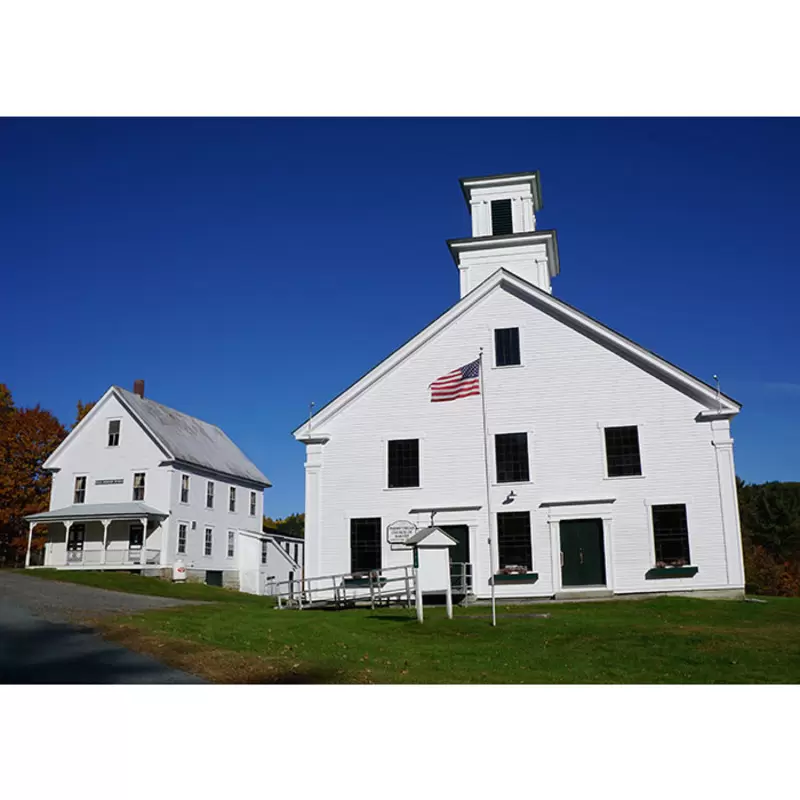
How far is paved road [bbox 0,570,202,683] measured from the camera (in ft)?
38.2

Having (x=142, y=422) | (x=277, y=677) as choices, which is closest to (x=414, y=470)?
(x=277, y=677)

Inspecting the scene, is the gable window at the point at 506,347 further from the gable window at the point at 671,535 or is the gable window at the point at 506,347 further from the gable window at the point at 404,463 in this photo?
the gable window at the point at 671,535

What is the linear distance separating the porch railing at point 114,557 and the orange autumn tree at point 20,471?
672 centimetres

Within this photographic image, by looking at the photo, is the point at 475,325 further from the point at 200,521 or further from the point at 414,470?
the point at 200,521

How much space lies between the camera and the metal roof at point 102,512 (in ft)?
122

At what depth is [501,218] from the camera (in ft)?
93.5

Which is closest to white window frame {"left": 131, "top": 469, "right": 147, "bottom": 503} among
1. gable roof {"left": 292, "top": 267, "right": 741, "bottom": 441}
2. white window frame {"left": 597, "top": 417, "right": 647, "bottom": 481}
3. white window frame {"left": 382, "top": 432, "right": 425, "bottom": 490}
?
gable roof {"left": 292, "top": 267, "right": 741, "bottom": 441}

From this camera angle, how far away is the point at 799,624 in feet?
58.4

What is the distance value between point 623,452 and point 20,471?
1352 inches

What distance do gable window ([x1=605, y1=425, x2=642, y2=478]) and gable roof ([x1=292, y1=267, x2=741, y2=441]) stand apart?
6.07 ft

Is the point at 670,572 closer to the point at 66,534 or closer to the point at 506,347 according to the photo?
the point at 506,347

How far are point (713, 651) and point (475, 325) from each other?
13.3 metres

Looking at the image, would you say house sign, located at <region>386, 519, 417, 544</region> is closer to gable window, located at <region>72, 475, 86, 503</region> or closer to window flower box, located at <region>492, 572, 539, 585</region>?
window flower box, located at <region>492, 572, 539, 585</region>

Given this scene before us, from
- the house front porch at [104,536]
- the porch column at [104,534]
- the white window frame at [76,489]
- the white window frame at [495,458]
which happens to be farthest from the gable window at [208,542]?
the white window frame at [495,458]
